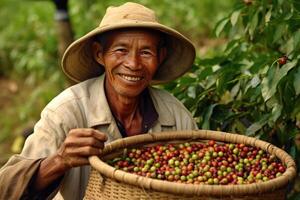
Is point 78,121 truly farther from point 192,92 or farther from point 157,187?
point 192,92

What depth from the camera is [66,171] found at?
106 inches

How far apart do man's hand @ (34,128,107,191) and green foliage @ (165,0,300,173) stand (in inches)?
30.9

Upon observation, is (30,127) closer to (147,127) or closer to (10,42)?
(10,42)

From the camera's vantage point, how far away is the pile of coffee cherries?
8.02ft

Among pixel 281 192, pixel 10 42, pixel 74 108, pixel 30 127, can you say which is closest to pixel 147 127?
pixel 74 108

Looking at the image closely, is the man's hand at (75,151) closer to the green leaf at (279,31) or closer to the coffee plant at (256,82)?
the coffee plant at (256,82)

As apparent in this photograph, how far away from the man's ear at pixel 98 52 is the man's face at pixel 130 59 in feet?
0.31

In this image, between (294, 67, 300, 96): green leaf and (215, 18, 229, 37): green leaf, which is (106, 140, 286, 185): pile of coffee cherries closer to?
(294, 67, 300, 96): green leaf

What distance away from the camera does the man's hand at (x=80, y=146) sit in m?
2.47

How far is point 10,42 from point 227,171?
5812mm

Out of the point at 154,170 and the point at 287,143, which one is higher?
the point at 154,170

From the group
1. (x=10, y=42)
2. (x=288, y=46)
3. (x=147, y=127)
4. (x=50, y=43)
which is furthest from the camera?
(x=10, y=42)

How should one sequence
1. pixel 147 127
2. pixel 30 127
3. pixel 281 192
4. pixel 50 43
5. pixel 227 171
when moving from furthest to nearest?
pixel 50 43 < pixel 30 127 < pixel 147 127 < pixel 227 171 < pixel 281 192

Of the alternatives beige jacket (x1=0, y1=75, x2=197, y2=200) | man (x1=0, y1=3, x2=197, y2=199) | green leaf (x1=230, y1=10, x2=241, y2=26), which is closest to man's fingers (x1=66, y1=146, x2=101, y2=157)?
man (x1=0, y1=3, x2=197, y2=199)
